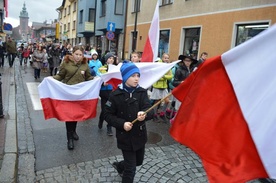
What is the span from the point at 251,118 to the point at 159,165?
92.8 inches

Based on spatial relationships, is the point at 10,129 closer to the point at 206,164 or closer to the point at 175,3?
the point at 206,164

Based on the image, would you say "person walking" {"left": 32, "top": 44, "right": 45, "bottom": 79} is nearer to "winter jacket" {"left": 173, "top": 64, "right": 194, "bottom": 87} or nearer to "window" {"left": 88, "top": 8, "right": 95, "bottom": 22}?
"winter jacket" {"left": 173, "top": 64, "right": 194, "bottom": 87}

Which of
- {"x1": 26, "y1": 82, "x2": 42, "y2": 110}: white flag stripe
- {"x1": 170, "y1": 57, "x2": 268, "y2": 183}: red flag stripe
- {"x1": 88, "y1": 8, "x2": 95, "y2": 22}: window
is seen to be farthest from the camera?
{"x1": 88, "y1": 8, "x2": 95, "y2": 22}: window

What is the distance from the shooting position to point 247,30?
11031 mm

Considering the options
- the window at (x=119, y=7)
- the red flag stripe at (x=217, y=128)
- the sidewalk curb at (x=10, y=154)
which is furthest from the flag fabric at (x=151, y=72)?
the window at (x=119, y=7)

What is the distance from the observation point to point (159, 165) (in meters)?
4.38

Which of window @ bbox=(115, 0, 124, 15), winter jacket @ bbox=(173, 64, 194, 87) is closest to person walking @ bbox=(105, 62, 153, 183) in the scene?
winter jacket @ bbox=(173, 64, 194, 87)

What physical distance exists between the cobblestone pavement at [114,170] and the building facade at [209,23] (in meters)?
7.33

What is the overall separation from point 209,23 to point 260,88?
443 inches

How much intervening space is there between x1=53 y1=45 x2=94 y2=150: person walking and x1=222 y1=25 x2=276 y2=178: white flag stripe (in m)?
3.30

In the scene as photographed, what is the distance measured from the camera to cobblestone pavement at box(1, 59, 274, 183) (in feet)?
12.8

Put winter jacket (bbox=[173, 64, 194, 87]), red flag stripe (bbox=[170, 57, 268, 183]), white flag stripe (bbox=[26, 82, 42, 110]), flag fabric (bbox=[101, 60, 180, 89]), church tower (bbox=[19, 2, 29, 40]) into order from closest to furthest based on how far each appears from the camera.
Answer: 1. red flag stripe (bbox=[170, 57, 268, 183])
2. flag fabric (bbox=[101, 60, 180, 89])
3. winter jacket (bbox=[173, 64, 194, 87])
4. white flag stripe (bbox=[26, 82, 42, 110])
5. church tower (bbox=[19, 2, 29, 40])

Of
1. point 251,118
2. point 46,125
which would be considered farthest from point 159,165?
point 46,125

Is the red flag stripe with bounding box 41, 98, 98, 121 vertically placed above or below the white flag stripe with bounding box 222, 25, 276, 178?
below
